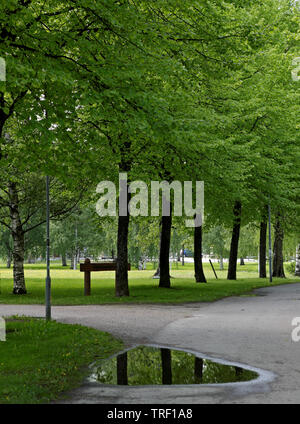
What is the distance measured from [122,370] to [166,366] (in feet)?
2.49

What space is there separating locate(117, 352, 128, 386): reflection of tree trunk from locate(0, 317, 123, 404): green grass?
1.13 ft

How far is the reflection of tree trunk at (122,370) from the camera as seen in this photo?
310 inches

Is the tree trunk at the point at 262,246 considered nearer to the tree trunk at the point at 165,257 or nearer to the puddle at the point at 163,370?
the tree trunk at the point at 165,257

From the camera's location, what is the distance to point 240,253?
61.8 meters

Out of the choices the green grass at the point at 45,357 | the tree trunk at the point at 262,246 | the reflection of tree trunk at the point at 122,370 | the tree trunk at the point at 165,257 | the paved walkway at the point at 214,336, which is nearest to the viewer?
the paved walkway at the point at 214,336

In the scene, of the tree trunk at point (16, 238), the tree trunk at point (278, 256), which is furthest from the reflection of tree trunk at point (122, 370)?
the tree trunk at point (278, 256)

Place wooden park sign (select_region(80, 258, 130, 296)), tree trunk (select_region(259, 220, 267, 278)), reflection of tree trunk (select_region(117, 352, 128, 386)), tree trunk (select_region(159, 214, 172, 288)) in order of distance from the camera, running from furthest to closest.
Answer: tree trunk (select_region(259, 220, 267, 278))
tree trunk (select_region(159, 214, 172, 288))
wooden park sign (select_region(80, 258, 130, 296))
reflection of tree trunk (select_region(117, 352, 128, 386))

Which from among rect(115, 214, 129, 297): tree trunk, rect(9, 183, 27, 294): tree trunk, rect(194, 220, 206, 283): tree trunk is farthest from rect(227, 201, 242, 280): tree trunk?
rect(9, 183, 27, 294): tree trunk

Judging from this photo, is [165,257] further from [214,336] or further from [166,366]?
[166,366]

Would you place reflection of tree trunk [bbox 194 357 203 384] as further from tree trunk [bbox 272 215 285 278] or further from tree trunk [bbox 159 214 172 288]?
tree trunk [bbox 272 215 285 278]

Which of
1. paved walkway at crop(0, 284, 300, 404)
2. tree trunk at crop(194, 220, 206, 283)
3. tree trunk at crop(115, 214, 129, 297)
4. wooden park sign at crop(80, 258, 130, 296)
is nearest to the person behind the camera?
paved walkway at crop(0, 284, 300, 404)

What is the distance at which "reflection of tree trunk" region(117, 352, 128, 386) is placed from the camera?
7871 millimetres

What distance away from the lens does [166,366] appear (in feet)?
29.1

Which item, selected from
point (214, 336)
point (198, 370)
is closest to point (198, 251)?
point (214, 336)
